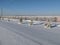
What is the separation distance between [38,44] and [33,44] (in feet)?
0.71

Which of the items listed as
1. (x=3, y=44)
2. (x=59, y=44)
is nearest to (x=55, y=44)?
(x=59, y=44)

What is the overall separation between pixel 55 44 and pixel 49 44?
257mm

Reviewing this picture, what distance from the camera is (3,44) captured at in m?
6.27

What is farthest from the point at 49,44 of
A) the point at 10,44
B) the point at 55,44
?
the point at 10,44

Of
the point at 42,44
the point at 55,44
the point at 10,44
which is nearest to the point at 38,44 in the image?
the point at 42,44

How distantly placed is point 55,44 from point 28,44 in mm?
1138

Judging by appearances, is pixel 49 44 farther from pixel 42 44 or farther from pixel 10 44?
pixel 10 44

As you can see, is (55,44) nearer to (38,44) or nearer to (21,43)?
(38,44)

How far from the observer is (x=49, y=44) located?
626 cm

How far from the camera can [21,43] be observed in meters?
6.41

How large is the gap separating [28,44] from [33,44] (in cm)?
21

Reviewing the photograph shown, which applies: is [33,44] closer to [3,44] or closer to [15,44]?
[15,44]

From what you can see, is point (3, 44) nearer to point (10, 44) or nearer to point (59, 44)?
point (10, 44)

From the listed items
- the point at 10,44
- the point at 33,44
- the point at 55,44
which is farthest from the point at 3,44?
the point at 55,44
